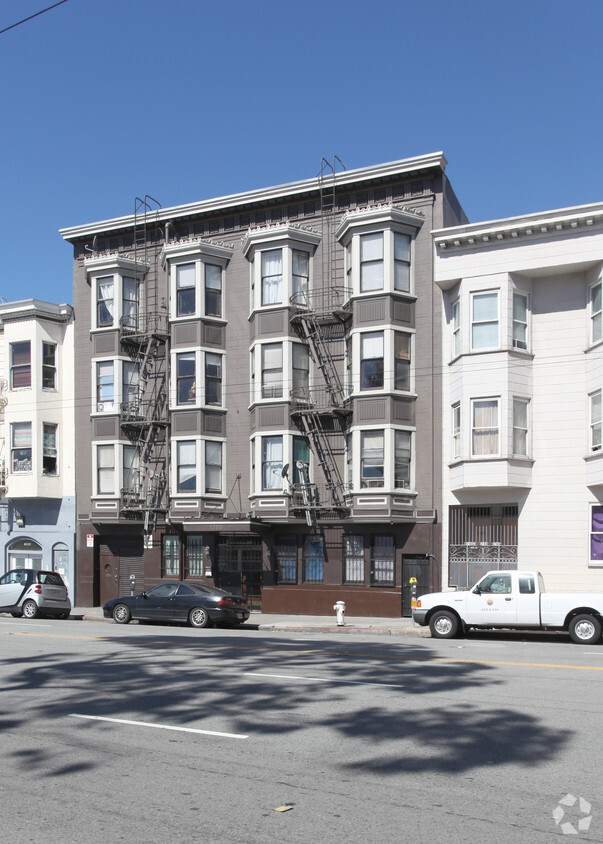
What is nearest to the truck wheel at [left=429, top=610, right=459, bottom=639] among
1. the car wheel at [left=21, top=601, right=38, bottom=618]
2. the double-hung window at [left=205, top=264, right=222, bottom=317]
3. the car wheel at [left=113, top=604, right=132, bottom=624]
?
the car wheel at [left=113, top=604, right=132, bottom=624]

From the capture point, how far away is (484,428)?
2636 cm

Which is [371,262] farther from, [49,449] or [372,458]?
[49,449]

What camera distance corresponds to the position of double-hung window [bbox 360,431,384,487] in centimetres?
2816

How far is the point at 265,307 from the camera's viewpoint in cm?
3033

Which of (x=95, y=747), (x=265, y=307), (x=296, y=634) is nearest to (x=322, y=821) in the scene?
(x=95, y=747)

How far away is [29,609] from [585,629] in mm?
17090

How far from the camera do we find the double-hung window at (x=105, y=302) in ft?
110

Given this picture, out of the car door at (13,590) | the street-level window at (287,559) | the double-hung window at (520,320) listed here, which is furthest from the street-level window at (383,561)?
the car door at (13,590)

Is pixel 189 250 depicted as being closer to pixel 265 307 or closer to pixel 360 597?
pixel 265 307

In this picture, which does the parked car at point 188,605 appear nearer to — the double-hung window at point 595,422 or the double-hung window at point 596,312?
the double-hung window at point 595,422

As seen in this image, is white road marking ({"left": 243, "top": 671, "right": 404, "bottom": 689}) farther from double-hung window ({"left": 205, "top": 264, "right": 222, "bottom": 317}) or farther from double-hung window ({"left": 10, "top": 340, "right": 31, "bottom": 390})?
double-hung window ({"left": 10, "top": 340, "right": 31, "bottom": 390})

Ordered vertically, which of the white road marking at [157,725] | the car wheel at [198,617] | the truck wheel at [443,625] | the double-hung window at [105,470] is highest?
the double-hung window at [105,470]

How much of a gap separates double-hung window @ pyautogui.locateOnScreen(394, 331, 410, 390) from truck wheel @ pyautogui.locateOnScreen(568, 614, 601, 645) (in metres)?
11.3

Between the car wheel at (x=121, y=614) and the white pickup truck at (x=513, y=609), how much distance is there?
8.94 m
